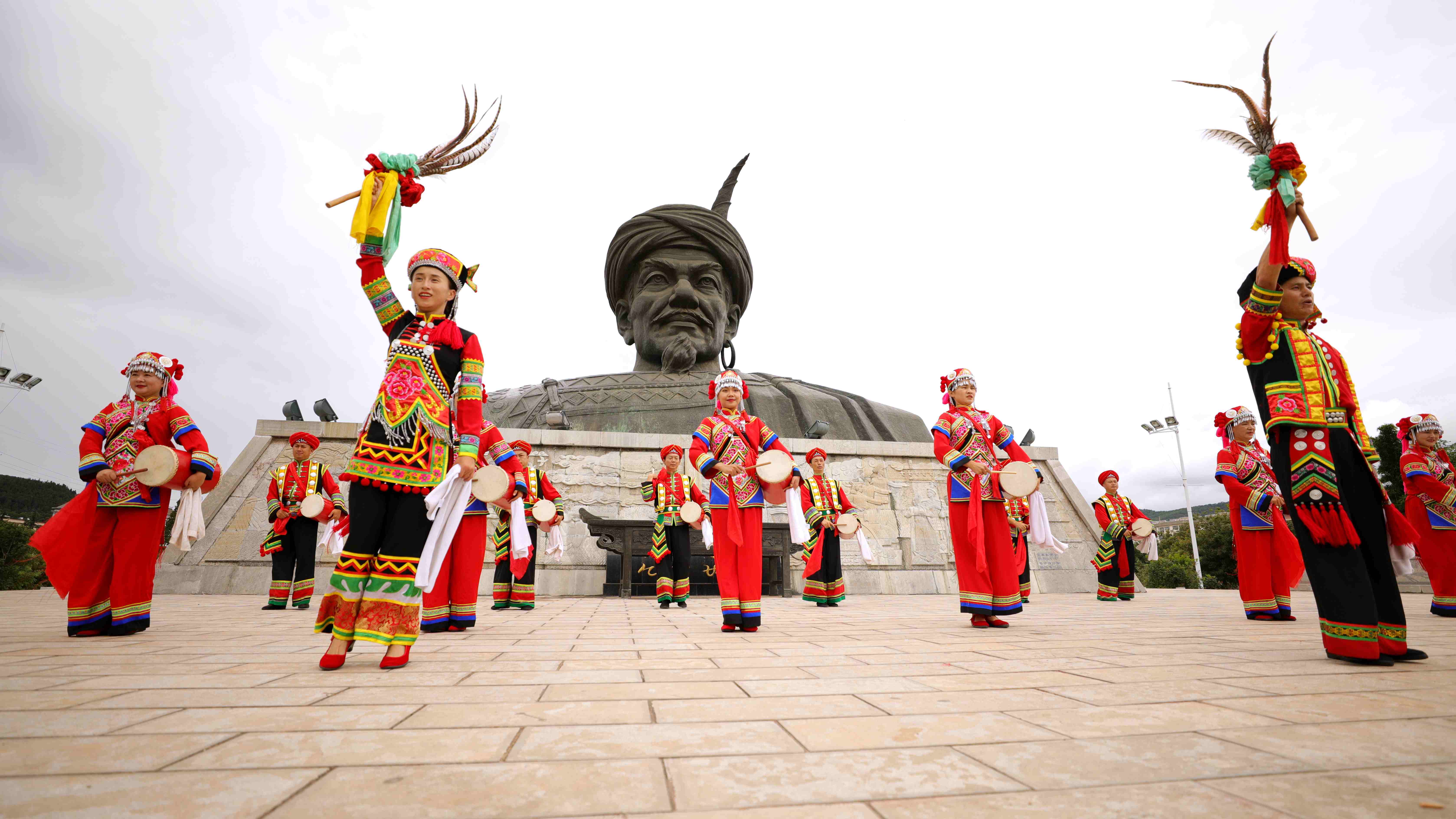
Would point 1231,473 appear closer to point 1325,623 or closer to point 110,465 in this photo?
point 1325,623

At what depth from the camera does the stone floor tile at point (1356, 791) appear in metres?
1.15

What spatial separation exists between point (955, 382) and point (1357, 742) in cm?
381

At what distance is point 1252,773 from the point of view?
53.6 inches

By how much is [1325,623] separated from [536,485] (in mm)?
5937

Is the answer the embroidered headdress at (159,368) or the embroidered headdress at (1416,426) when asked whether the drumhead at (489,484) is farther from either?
the embroidered headdress at (1416,426)

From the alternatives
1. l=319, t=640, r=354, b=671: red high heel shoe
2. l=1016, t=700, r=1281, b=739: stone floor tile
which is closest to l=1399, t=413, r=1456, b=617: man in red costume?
l=1016, t=700, r=1281, b=739: stone floor tile

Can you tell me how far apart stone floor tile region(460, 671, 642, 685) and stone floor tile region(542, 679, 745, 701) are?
0.06 meters

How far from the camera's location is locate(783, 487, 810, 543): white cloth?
5.02 metres

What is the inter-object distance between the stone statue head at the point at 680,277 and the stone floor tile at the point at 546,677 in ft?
41.0

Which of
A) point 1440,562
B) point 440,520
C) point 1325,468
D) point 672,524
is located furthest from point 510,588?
point 1440,562

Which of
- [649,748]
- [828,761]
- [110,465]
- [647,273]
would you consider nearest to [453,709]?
[649,748]

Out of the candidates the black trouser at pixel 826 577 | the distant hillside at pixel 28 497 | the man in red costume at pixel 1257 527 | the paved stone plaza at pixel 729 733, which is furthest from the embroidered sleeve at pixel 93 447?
the distant hillside at pixel 28 497

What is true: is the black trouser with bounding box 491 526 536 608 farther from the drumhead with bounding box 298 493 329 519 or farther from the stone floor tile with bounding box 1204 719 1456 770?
the stone floor tile with bounding box 1204 719 1456 770

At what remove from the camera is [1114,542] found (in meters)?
8.34
